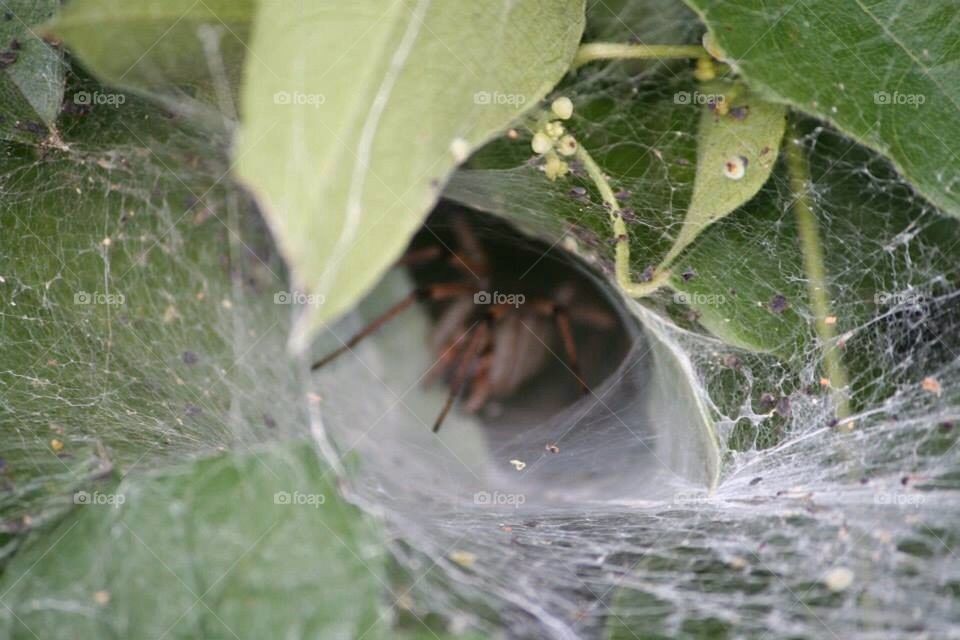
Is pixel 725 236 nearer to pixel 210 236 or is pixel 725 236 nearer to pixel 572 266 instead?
pixel 572 266

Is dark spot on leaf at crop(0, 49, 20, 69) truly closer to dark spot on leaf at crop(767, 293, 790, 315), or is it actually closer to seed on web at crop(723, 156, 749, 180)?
seed on web at crop(723, 156, 749, 180)

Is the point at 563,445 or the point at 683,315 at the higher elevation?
the point at 683,315

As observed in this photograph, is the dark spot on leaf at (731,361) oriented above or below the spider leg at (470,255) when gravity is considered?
below

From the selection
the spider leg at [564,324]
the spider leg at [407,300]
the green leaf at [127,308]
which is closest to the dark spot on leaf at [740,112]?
the spider leg at [564,324]

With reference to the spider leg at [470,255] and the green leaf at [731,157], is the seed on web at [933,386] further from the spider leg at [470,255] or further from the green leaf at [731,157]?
the spider leg at [470,255]

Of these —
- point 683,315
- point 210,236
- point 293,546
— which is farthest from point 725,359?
point 210,236

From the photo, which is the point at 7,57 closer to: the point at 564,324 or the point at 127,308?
the point at 127,308

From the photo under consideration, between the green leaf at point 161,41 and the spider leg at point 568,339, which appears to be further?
the spider leg at point 568,339

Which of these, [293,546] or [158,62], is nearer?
[158,62]
